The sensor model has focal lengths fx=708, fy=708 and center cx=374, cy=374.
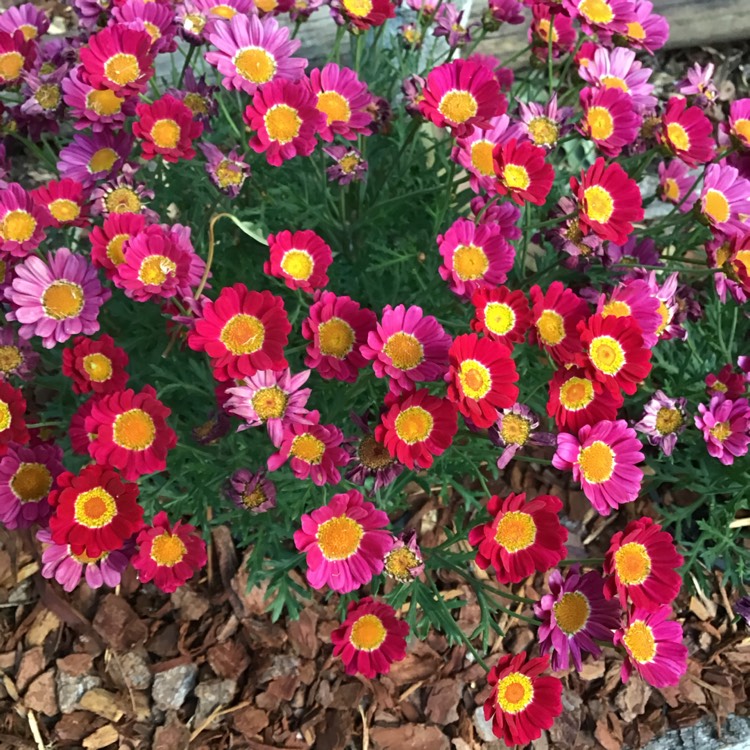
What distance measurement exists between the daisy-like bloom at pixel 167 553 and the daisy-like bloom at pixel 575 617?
917mm

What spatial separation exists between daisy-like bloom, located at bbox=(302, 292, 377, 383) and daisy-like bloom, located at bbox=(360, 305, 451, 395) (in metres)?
0.04

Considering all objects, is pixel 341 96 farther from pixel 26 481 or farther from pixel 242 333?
pixel 26 481

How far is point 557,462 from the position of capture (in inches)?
66.6

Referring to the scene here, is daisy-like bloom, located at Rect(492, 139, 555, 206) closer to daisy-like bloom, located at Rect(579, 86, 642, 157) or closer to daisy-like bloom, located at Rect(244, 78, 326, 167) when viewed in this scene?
daisy-like bloom, located at Rect(579, 86, 642, 157)

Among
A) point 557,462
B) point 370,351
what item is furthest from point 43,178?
point 557,462

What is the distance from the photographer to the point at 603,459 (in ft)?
5.88

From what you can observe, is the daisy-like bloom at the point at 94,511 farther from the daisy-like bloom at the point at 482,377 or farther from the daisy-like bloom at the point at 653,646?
the daisy-like bloom at the point at 653,646

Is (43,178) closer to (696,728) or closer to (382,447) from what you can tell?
(382,447)

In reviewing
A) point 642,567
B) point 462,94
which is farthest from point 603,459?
point 462,94

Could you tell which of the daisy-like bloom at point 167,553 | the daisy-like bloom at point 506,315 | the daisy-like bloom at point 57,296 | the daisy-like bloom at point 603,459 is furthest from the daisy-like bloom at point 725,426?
the daisy-like bloom at point 57,296

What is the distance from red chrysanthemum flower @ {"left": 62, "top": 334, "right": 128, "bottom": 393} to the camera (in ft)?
5.83

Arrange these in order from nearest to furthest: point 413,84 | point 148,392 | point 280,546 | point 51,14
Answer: point 148,392 < point 413,84 < point 280,546 < point 51,14

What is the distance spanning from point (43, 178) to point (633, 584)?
3213 millimetres

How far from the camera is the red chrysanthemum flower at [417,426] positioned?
162 centimetres
